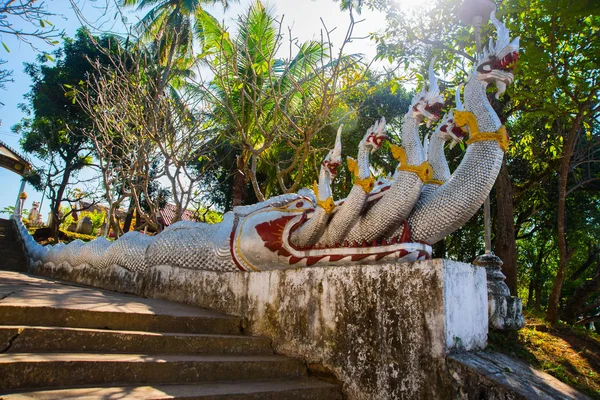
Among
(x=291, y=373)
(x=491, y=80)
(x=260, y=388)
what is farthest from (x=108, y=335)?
(x=491, y=80)

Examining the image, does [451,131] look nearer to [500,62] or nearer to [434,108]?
[434,108]

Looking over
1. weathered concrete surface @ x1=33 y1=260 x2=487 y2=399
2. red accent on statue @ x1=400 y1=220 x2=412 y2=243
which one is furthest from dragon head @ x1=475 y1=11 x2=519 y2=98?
weathered concrete surface @ x1=33 y1=260 x2=487 y2=399

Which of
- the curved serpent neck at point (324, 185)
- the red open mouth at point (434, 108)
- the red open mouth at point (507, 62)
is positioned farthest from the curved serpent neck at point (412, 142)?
the curved serpent neck at point (324, 185)

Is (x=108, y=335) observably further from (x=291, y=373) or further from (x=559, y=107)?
(x=559, y=107)

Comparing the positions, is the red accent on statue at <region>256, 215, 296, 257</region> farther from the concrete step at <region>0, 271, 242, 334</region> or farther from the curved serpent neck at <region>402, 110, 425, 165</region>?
the curved serpent neck at <region>402, 110, 425, 165</region>

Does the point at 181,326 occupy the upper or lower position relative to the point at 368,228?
lower

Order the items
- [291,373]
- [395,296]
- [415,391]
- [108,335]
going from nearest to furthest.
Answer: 1. [415,391]
2. [395,296]
3. [108,335]
4. [291,373]

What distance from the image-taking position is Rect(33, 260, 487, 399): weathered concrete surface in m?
2.48

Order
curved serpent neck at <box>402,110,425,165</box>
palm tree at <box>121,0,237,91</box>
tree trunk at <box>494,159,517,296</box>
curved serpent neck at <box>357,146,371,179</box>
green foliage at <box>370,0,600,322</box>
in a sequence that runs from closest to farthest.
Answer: curved serpent neck at <box>402,110,425,165</box>
curved serpent neck at <box>357,146,371,179</box>
green foliage at <box>370,0,600,322</box>
tree trunk at <box>494,159,517,296</box>
palm tree at <box>121,0,237,91</box>

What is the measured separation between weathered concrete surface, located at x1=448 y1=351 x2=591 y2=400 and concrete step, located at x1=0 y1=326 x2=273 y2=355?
1633 millimetres

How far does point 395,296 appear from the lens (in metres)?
2.71

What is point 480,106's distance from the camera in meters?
3.16

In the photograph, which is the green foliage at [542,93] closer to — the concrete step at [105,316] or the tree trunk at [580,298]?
the tree trunk at [580,298]

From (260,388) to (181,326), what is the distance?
3.56 ft
